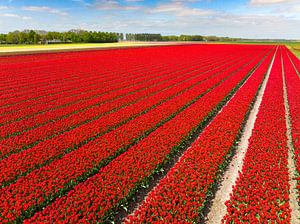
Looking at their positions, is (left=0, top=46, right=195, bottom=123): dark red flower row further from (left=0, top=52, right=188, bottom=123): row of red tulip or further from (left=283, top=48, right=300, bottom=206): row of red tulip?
(left=283, top=48, right=300, bottom=206): row of red tulip

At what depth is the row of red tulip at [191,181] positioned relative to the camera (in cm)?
706

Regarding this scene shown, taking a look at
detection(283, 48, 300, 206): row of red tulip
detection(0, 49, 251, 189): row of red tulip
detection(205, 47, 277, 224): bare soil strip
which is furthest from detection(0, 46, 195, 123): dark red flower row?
detection(283, 48, 300, 206): row of red tulip

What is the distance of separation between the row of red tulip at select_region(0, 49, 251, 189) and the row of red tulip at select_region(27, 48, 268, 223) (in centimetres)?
122

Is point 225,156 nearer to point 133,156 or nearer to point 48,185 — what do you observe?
point 133,156

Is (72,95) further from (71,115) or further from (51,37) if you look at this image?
(51,37)

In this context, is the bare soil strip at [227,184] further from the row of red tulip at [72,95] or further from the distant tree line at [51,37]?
the distant tree line at [51,37]

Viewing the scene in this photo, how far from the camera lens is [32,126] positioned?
14.4m

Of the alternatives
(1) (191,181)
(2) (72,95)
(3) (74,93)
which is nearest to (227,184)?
(1) (191,181)

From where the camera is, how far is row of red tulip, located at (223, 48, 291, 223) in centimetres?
709

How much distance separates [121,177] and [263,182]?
482 centimetres

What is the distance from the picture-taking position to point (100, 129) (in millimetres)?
13578

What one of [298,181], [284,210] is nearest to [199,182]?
[284,210]

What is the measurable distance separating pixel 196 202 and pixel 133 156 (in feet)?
12.0

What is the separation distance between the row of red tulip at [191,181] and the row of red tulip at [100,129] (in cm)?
318
